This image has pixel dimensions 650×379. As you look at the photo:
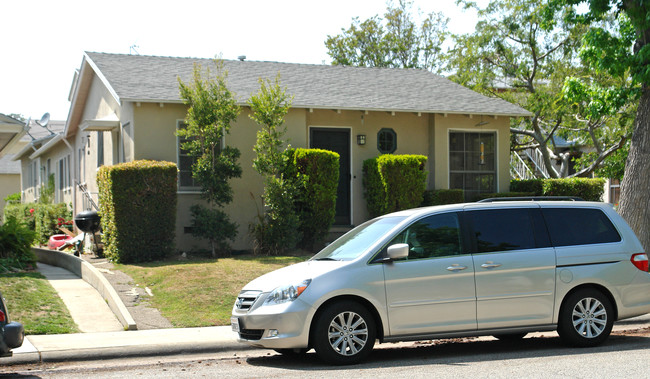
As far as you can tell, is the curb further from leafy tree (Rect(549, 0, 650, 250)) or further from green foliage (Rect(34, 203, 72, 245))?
leafy tree (Rect(549, 0, 650, 250))

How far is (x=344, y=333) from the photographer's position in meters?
7.58

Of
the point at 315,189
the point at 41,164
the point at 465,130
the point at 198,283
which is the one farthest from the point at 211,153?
→ the point at 41,164

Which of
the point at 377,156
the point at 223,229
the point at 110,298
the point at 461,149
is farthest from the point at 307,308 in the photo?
the point at 461,149

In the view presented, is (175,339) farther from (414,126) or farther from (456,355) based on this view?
(414,126)

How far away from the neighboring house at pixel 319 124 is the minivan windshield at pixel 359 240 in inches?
322

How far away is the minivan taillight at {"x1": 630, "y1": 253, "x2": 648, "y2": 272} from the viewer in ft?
28.0

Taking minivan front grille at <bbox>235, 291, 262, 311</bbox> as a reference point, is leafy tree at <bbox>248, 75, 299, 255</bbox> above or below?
above

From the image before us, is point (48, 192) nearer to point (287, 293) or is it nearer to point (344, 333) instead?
point (287, 293)

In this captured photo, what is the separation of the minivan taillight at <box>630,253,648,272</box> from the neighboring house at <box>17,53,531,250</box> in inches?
376

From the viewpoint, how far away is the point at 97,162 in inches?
790

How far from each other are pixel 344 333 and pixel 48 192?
21.7 meters

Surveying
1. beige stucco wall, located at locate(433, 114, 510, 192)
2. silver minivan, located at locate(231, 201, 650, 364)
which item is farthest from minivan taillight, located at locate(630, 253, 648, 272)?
beige stucco wall, located at locate(433, 114, 510, 192)

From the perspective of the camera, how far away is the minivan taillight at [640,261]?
8547mm

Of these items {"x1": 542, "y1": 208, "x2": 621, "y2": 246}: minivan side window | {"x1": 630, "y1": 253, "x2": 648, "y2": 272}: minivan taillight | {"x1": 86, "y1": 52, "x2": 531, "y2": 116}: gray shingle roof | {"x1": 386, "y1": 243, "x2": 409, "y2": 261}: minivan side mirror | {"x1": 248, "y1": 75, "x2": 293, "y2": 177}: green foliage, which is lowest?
{"x1": 630, "y1": 253, "x2": 648, "y2": 272}: minivan taillight
